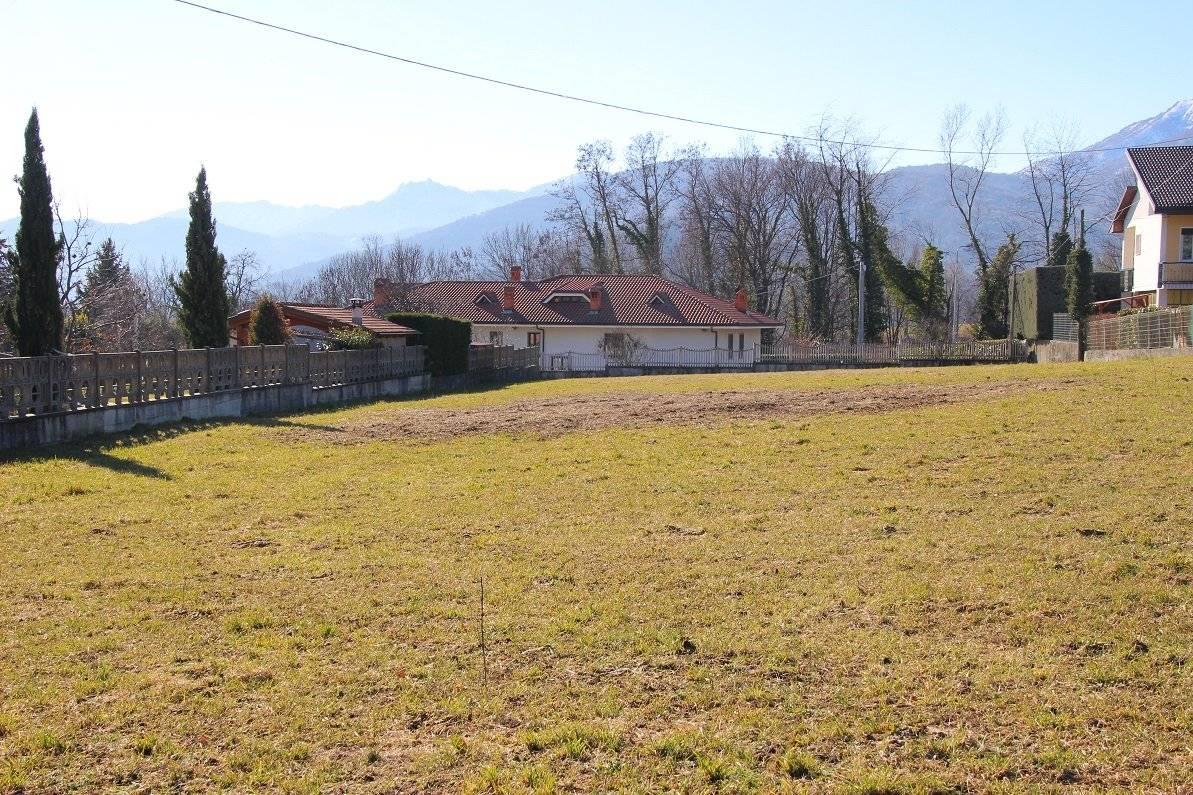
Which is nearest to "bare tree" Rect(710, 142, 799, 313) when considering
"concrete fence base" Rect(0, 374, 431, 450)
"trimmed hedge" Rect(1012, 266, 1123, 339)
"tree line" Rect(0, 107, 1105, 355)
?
"tree line" Rect(0, 107, 1105, 355)

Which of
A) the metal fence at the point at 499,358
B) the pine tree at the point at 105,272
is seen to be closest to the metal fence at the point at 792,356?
the metal fence at the point at 499,358

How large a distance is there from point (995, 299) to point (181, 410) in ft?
168

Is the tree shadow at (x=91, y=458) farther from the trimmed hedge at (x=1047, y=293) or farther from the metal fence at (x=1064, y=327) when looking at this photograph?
the trimmed hedge at (x=1047, y=293)

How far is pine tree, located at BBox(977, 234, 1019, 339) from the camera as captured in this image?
199 ft

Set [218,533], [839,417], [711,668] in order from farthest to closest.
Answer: [839,417] < [218,533] < [711,668]

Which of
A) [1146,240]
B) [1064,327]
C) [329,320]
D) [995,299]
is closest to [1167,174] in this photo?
[1146,240]

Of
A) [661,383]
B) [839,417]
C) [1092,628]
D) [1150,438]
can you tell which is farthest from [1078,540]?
[661,383]

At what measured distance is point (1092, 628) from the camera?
708cm

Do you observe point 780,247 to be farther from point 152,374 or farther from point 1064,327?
point 152,374

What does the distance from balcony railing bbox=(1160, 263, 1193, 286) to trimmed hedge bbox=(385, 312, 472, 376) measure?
89.7 feet

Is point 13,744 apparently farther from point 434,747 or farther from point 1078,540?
point 1078,540

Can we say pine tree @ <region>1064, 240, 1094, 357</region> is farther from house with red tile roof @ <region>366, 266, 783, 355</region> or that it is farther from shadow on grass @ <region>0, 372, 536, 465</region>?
shadow on grass @ <region>0, 372, 536, 465</region>

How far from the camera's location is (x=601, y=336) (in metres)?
58.5

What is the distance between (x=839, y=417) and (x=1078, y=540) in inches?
386
